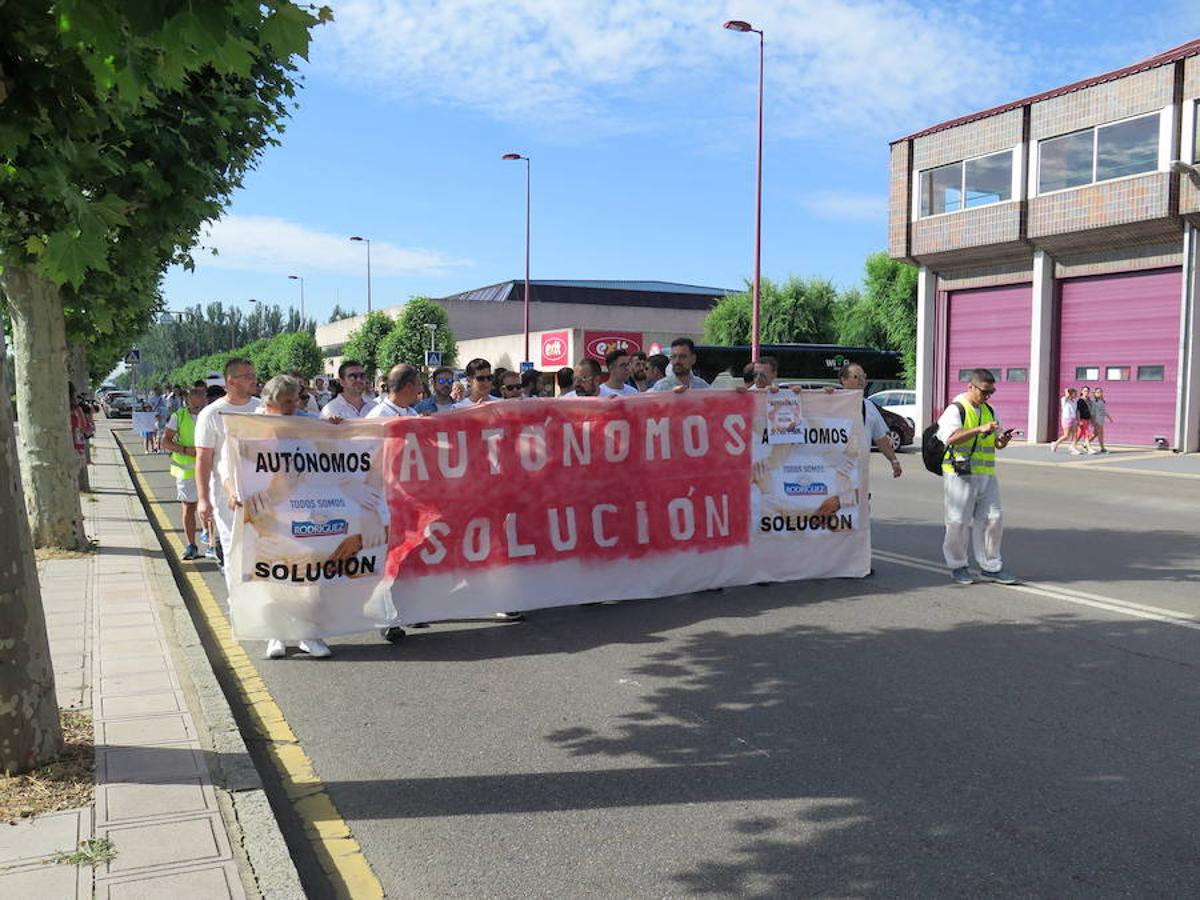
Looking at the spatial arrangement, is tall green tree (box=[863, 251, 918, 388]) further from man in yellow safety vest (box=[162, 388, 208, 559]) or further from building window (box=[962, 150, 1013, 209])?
man in yellow safety vest (box=[162, 388, 208, 559])

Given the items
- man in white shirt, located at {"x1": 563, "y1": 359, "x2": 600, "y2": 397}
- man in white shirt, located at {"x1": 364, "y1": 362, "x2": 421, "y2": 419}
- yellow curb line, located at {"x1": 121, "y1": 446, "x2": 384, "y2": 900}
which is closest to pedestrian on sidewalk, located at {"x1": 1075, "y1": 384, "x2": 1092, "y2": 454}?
man in white shirt, located at {"x1": 563, "y1": 359, "x2": 600, "y2": 397}

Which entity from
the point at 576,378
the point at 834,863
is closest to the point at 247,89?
the point at 576,378

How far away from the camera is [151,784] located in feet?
13.1

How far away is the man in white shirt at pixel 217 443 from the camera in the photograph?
7156mm

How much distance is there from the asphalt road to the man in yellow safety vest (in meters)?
4.23

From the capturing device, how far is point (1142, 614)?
22.5 ft

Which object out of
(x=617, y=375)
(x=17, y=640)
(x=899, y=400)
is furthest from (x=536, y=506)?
(x=899, y=400)

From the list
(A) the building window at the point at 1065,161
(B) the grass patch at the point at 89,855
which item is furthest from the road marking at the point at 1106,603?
(A) the building window at the point at 1065,161

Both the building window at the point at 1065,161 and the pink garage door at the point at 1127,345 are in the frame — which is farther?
the building window at the point at 1065,161

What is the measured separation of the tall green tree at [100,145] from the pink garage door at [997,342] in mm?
23750

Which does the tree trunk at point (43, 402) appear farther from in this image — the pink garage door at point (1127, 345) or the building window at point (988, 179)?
the building window at point (988, 179)

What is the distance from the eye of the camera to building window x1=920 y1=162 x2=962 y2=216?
1174 inches

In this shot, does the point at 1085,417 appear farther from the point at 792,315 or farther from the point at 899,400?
the point at 792,315

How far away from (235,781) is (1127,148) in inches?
1076
